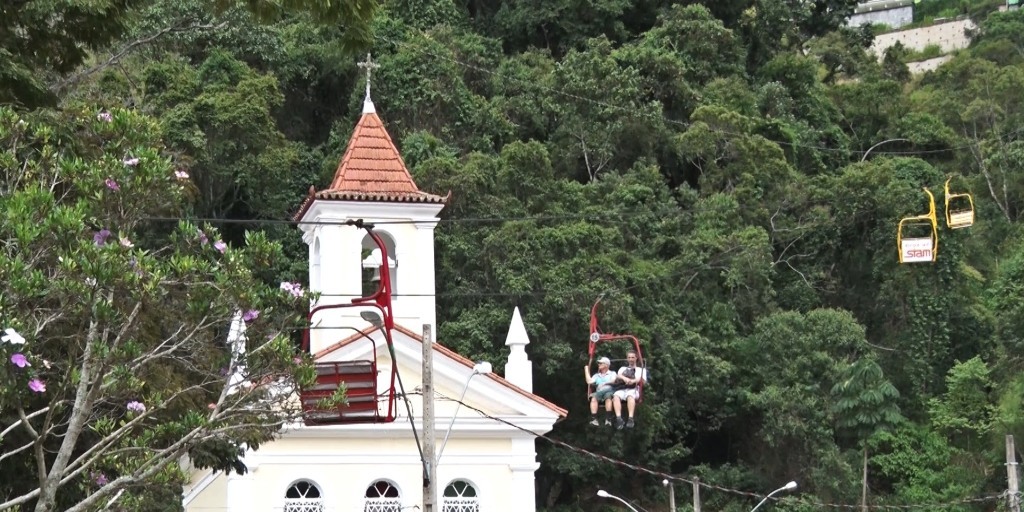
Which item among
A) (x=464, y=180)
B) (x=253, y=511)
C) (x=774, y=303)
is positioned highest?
(x=464, y=180)

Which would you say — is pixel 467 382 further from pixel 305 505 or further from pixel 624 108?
pixel 624 108

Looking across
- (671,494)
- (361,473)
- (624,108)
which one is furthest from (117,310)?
(624,108)

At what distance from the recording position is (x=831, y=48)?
63438 millimetres

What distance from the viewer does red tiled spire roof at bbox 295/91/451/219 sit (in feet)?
92.6

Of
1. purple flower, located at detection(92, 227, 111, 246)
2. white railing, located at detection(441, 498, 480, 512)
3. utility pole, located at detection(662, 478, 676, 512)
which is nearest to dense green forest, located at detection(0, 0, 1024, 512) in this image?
utility pole, located at detection(662, 478, 676, 512)

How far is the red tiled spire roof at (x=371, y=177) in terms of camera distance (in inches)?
1112

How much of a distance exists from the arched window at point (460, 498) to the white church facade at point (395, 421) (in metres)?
0.02

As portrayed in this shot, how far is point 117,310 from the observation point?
13.1 metres

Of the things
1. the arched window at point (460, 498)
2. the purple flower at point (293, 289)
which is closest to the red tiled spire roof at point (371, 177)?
the arched window at point (460, 498)

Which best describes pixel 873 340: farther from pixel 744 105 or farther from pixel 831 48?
pixel 831 48

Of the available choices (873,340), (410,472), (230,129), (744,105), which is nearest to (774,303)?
(873,340)

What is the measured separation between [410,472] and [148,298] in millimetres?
14715

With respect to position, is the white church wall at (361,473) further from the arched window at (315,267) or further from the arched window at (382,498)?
the arched window at (315,267)

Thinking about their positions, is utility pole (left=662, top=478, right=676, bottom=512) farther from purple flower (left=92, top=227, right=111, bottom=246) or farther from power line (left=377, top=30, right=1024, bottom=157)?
purple flower (left=92, top=227, right=111, bottom=246)
